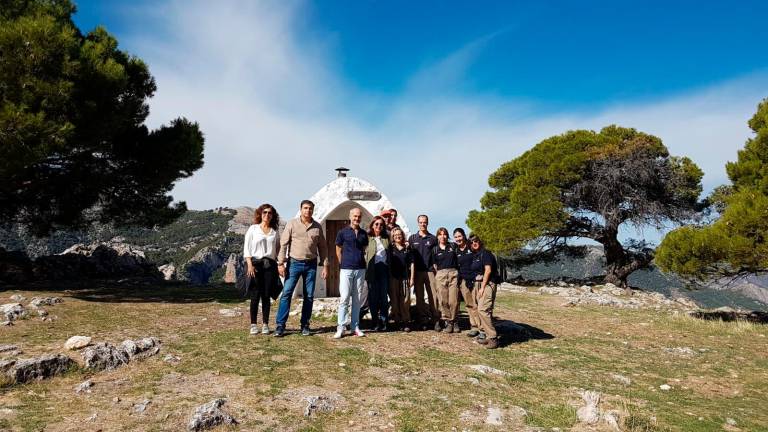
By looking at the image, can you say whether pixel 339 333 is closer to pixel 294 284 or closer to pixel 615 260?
pixel 294 284

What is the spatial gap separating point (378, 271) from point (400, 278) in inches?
24.4

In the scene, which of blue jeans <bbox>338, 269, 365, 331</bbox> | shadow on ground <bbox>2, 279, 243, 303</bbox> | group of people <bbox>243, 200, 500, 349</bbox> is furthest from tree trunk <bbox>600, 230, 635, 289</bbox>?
blue jeans <bbox>338, 269, 365, 331</bbox>

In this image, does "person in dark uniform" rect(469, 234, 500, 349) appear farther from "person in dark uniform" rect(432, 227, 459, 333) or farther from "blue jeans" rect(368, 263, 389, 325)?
"blue jeans" rect(368, 263, 389, 325)

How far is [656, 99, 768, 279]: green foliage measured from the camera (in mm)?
9828

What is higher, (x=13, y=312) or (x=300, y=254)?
(x=300, y=254)

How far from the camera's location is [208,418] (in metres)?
3.89

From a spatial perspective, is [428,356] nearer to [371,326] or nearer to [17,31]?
[371,326]

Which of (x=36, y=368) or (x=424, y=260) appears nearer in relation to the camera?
(x=36, y=368)

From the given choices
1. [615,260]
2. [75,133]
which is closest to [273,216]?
[75,133]

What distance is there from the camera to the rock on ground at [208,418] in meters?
3.82

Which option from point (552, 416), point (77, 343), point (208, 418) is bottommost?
point (552, 416)

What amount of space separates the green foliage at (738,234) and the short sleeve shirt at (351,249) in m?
8.19

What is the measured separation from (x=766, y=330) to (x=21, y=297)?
16599mm

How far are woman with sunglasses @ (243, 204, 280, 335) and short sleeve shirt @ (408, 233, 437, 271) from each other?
97.2 inches
